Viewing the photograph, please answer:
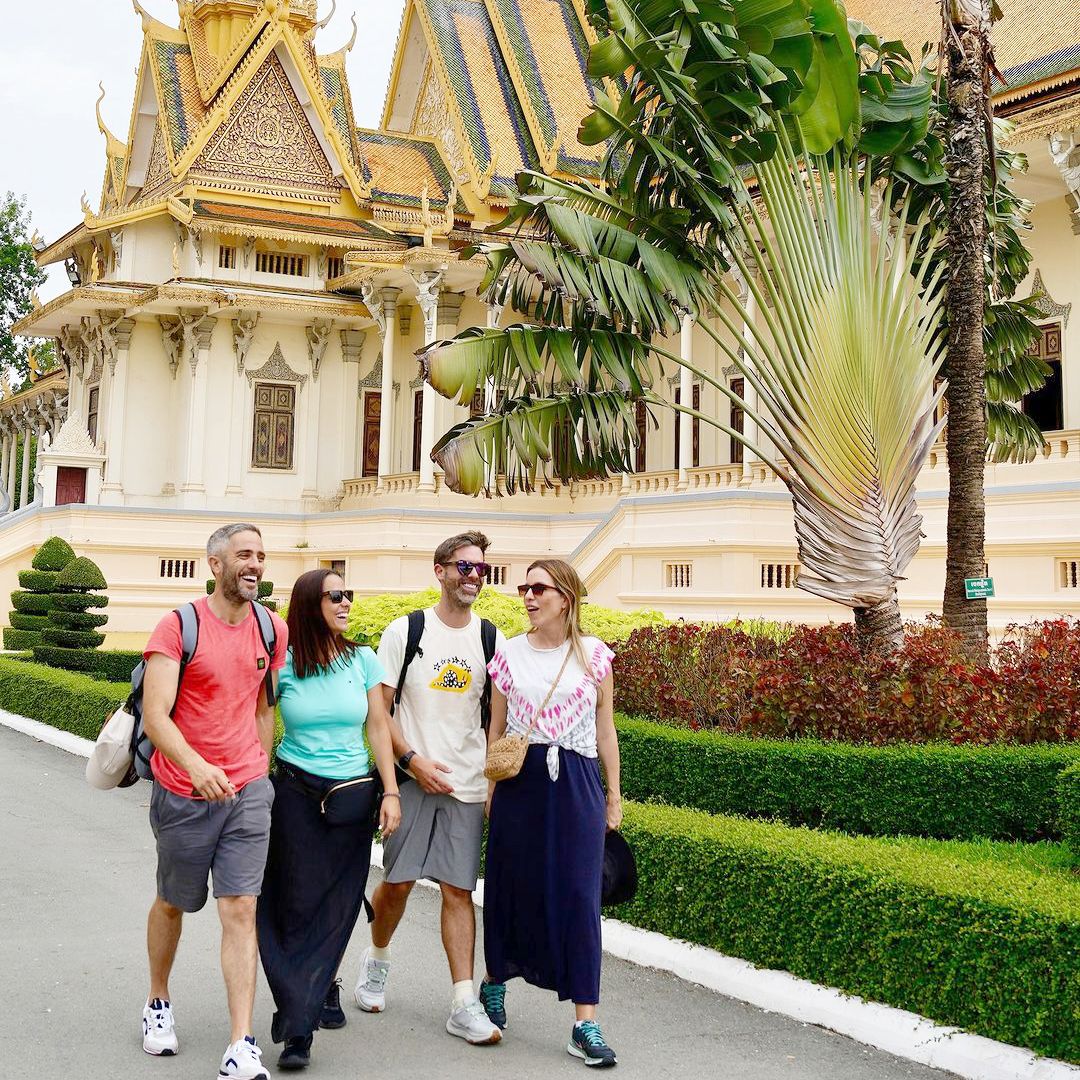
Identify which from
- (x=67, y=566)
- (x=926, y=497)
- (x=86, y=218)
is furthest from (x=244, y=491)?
(x=926, y=497)

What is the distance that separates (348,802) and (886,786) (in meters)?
3.34

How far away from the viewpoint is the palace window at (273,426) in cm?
2633

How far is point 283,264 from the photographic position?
86.4 ft

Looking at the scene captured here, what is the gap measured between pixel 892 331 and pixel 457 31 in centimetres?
2301

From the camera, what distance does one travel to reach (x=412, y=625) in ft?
16.0

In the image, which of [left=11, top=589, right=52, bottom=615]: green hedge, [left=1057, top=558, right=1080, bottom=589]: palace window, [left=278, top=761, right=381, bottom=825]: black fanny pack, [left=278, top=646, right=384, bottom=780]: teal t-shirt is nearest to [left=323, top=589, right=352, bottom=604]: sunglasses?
[left=278, top=646, right=384, bottom=780]: teal t-shirt

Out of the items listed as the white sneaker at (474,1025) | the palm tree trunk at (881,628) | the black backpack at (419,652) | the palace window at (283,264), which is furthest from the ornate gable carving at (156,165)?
the white sneaker at (474,1025)

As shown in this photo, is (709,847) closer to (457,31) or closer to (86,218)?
(86,218)

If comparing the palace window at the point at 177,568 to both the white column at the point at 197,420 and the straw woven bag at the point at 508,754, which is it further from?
the straw woven bag at the point at 508,754

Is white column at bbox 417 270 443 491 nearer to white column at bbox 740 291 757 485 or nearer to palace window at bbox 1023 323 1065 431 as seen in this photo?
white column at bbox 740 291 757 485

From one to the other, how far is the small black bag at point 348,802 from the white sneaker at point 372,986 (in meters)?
0.66

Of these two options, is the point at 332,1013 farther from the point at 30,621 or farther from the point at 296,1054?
the point at 30,621

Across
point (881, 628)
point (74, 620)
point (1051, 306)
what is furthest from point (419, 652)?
point (1051, 306)

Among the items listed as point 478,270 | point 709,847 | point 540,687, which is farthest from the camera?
point 478,270
